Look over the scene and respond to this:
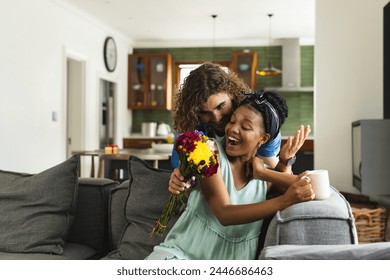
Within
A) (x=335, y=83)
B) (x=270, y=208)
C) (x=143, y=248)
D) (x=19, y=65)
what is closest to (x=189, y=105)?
(x=270, y=208)

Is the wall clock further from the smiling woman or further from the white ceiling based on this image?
the smiling woman

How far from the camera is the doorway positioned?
711 cm

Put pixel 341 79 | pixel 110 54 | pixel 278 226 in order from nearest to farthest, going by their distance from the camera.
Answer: pixel 278 226
pixel 341 79
pixel 110 54

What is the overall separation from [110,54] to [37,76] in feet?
8.14

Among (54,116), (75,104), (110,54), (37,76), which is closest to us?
(37,76)

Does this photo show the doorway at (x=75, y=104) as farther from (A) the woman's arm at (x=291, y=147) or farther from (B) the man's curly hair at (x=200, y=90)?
(A) the woman's arm at (x=291, y=147)

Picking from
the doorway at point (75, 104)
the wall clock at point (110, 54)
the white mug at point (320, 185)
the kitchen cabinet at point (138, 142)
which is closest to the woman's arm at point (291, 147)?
the white mug at point (320, 185)

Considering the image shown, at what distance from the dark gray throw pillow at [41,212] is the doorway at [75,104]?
509 cm

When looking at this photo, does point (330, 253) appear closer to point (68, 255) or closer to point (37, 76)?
point (68, 255)

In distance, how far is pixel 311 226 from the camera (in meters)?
1.30

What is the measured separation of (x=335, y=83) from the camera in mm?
4500

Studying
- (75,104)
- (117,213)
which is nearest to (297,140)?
(117,213)
